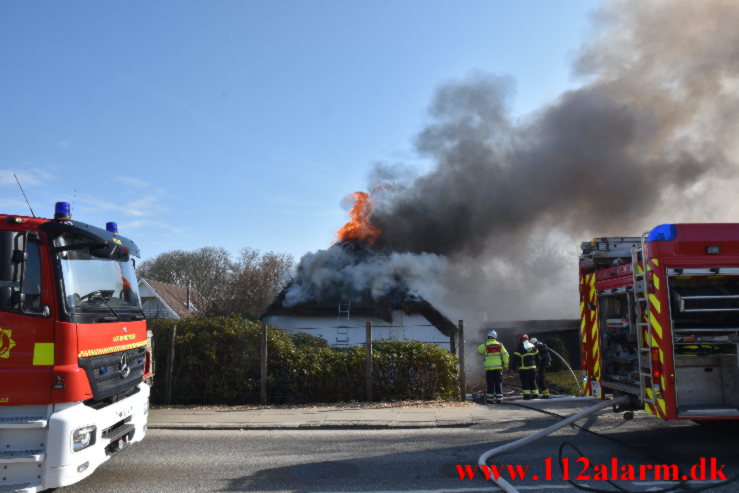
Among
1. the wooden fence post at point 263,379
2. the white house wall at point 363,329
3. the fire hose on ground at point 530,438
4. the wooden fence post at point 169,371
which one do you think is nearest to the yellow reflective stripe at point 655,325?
the fire hose on ground at point 530,438

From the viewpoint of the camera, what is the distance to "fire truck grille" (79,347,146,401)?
4512mm

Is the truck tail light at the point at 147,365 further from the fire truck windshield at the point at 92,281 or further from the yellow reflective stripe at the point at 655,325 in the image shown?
the yellow reflective stripe at the point at 655,325

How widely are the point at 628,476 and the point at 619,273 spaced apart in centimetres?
245

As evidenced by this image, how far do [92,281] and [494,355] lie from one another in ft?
24.8

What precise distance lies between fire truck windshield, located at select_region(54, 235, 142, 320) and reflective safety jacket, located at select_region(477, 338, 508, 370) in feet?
22.3

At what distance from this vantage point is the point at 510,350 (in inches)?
861

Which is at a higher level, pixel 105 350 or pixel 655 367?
pixel 105 350

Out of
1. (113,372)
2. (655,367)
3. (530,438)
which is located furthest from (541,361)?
(113,372)

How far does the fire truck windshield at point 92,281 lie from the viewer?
4.53 meters

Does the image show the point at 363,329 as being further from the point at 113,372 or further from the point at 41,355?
the point at 41,355

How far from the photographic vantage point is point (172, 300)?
32.2m

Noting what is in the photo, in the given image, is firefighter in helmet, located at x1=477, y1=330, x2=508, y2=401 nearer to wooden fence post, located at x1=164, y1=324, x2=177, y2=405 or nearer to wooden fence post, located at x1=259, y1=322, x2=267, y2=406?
wooden fence post, located at x1=259, y1=322, x2=267, y2=406

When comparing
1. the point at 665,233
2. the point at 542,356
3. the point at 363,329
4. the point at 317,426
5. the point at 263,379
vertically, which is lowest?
the point at 317,426

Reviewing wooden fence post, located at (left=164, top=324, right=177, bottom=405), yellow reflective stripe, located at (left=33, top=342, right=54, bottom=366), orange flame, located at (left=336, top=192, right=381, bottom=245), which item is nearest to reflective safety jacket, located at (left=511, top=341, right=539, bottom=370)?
wooden fence post, located at (left=164, top=324, right=177, bottom=405)
